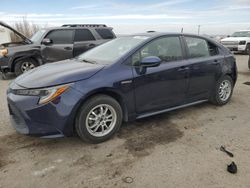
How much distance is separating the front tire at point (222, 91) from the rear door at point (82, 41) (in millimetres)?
4968

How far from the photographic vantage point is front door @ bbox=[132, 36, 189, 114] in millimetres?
3576

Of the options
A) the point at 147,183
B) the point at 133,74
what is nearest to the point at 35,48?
the point at 133,74

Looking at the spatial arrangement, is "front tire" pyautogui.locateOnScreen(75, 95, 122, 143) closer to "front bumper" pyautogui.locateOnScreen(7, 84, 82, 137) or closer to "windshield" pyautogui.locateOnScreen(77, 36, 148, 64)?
"front bumper" pyautogui.locateOnScreen(7, 84, 82, 137)

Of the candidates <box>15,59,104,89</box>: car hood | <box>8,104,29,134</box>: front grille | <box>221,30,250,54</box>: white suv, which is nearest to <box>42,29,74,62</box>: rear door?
<box>15,59,104,89</box>: car hood

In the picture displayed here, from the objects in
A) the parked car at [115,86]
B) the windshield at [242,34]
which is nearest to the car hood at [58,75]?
the parked car at [115,86]

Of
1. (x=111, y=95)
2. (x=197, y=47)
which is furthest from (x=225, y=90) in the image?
(x=111, y=95)

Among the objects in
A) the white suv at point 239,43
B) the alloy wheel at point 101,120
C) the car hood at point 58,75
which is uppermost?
the car hood at point 58,75

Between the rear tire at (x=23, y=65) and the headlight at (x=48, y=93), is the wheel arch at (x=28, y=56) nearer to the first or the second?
the rear tire at (x=23, y=65)

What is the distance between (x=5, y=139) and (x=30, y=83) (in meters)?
1.01

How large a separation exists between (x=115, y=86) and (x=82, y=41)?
5501 mm

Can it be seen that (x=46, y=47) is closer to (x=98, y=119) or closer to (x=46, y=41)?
(x=46, y=41)

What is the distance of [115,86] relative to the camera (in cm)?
330

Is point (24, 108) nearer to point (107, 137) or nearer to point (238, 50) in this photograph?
point (107, 137)

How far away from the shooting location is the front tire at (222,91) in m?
4.73
